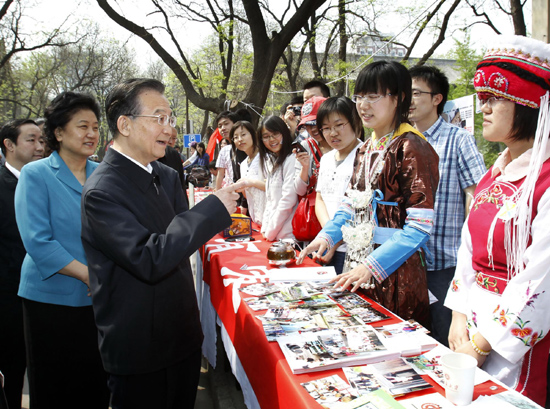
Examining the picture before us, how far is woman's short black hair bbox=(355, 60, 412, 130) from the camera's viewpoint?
1715 mm

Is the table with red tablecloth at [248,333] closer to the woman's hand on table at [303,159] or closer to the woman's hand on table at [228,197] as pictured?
the woman's hand on table at [228,197]

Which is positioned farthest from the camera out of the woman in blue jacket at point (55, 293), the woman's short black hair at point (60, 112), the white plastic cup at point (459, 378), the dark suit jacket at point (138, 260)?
the woman's short black hair at point (60, 112)

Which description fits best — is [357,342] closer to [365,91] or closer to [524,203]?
[524,203]

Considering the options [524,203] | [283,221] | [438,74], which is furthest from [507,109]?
[283,221]

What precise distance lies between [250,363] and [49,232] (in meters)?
1.28

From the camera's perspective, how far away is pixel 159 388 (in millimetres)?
1583

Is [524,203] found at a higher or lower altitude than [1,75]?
lower

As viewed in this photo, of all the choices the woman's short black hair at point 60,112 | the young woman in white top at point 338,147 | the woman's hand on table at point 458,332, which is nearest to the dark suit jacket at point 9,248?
the woman's short black hair at point 60,112

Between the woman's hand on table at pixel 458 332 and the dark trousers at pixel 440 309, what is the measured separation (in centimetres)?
77

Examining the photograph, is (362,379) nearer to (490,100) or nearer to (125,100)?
(490,100)

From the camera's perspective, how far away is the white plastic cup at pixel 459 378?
0.99 meters

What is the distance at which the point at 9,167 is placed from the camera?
2590 mm

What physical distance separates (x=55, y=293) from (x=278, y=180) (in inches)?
72.0

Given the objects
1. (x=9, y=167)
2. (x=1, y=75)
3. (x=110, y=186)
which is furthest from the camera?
(x=1, y=75)
